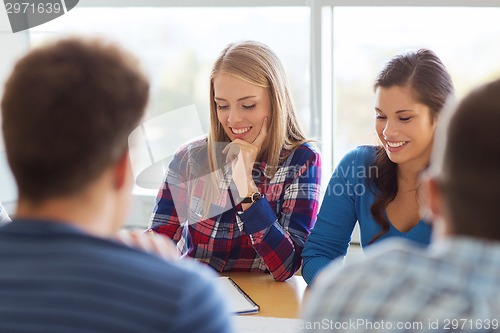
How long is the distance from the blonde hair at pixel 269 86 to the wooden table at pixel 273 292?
38cm

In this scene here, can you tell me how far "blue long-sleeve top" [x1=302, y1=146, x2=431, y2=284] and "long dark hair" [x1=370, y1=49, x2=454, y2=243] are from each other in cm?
3

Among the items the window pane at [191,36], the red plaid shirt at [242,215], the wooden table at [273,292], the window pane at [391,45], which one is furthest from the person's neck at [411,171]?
the window pane at [191,36]

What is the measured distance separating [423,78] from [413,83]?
34mm

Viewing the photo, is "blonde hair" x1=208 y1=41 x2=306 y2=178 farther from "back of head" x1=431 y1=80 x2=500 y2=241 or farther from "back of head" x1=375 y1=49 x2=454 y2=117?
"back of head" x1=431 y1=80 x2=500 y2=241

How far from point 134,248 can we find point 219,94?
1.49 metres

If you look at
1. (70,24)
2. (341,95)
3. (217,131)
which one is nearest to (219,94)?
(217,131)

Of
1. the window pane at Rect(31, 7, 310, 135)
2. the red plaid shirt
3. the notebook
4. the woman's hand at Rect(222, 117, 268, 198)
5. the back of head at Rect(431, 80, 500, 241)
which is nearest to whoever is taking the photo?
the back of head at Rect(431, 80, 500, 241)

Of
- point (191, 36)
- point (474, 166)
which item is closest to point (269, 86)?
point (191, 36)

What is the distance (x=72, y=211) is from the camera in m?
1.01

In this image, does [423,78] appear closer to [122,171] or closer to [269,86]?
[269,86]

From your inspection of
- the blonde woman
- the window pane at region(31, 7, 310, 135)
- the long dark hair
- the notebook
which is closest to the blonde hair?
the blonde woman

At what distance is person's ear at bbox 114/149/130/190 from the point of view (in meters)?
1.05

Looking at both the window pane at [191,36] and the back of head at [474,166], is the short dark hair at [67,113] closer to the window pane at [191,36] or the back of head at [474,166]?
the back of head at [474,166]

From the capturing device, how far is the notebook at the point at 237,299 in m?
1.87
